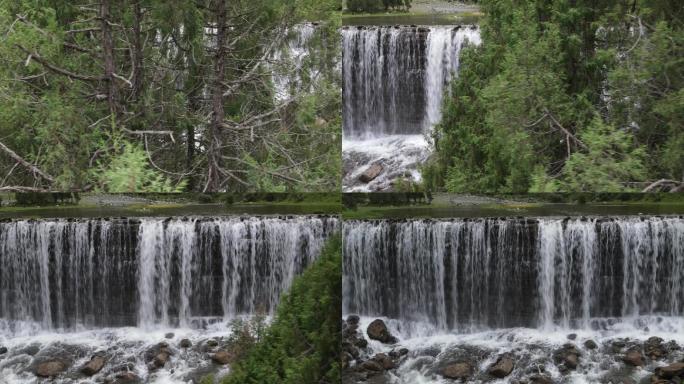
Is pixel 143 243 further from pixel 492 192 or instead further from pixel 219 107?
pixel 492 192

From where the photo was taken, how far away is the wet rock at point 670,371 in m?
1.95

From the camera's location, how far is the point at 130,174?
2.01 metres

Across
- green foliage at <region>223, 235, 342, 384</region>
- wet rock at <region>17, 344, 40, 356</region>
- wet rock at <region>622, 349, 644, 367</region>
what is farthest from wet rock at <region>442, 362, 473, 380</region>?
wet rock at <region>17, 344, 40, 356</region>

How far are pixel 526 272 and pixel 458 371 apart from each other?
41cm

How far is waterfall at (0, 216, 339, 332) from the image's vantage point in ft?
7.13

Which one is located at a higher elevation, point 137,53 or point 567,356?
point 137,53

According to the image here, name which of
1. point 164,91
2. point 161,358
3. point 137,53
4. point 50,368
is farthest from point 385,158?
point 50,368

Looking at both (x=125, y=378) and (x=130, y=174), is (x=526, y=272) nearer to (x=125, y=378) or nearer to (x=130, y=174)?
(x=130, y=174)

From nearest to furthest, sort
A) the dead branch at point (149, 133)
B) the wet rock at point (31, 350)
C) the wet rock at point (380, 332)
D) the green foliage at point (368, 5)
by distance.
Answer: the green foliage at point (368, 5)
the dead branch at point (149, 133)
the wet rock at point (380, 332)
the wet rock at point (31, 350)

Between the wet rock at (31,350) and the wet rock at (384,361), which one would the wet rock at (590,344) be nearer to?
the wet rock at (384,361)

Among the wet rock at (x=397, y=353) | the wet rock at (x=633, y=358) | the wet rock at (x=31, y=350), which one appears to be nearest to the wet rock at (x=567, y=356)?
the wet rock at (x=633, y=358)

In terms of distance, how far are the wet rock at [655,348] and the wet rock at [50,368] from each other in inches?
78.1

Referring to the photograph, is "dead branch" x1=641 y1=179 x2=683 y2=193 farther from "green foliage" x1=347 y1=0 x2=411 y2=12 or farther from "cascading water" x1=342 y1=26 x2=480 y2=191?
"green foliage" x1=347 y1=0 x2=411 y2=12

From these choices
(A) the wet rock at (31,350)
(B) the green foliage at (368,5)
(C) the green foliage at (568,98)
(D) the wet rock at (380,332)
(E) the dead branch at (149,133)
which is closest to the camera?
(C) the green foliage at (568,98)
